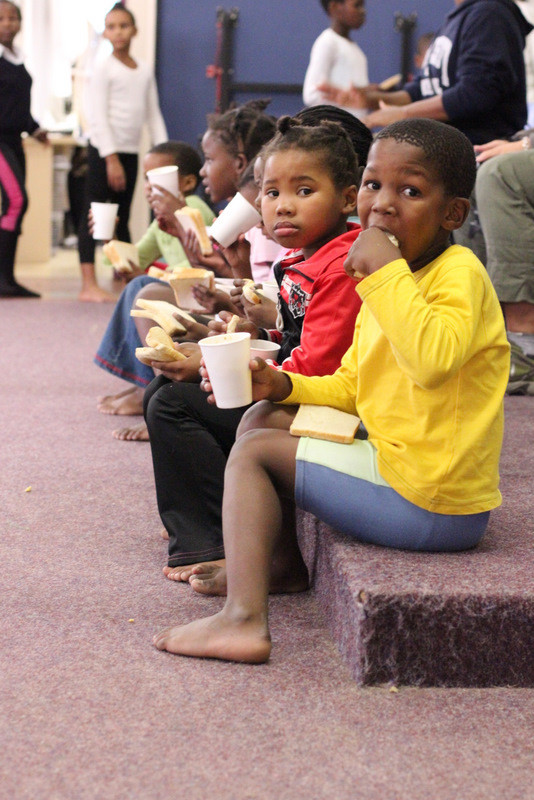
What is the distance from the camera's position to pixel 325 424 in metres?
1.48

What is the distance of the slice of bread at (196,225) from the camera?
95.2 inches

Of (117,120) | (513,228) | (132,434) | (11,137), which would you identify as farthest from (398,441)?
(11,137)

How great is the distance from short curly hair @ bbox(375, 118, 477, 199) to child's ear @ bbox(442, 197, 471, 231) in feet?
0.03

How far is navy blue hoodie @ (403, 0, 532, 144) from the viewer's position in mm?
3176

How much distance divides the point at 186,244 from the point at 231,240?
308 mm

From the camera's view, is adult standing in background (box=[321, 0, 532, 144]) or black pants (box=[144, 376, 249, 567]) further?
adult standing in background (box=[321, 0, 532, 144])

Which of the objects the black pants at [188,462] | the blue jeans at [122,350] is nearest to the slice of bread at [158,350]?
the black pants at [188,462]

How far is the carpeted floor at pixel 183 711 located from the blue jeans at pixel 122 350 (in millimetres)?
1029

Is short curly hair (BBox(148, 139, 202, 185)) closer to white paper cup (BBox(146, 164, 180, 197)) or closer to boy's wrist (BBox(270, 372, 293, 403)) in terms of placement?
white paper cup (BBox(146, 164, 180, 197))

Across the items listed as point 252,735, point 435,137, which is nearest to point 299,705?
point 252,735

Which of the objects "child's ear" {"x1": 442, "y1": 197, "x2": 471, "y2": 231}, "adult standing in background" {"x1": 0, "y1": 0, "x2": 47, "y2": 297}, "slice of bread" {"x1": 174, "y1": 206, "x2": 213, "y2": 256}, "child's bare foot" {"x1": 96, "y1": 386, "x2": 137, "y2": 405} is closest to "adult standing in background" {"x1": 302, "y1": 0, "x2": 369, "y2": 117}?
"adult standing in background" {"x1": 0, "y1": 0, "x2": 47, "y2": 297}

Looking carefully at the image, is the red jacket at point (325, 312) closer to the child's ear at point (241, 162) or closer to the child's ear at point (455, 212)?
the child's ear at point (455, 212)

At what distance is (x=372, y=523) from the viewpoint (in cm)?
144

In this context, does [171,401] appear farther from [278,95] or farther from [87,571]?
[278,95]
